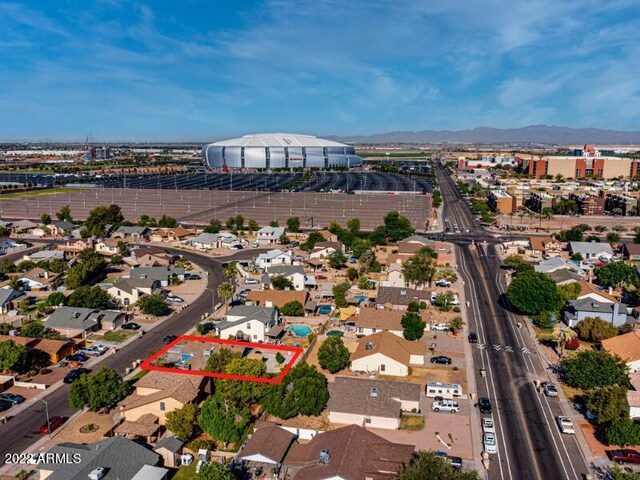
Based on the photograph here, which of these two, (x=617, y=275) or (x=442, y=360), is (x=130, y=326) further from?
(x=617, y=275)

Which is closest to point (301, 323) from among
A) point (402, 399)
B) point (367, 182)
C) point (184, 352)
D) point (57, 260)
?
point (184, 352)

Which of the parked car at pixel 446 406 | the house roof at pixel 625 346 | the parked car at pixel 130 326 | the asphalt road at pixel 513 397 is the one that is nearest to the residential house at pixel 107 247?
the parked car at pixel 130 326

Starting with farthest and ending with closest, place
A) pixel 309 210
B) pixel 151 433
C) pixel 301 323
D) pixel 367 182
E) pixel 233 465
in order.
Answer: pixel 367 182 < pixel 309 210 < pixel 301 323 < pixel 151 433 < pixel 233 465

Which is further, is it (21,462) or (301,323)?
(301,323)

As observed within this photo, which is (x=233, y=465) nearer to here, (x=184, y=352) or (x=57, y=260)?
(x=184, y=352)

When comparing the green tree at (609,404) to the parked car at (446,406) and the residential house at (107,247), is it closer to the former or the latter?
the parked car at (446,406)
